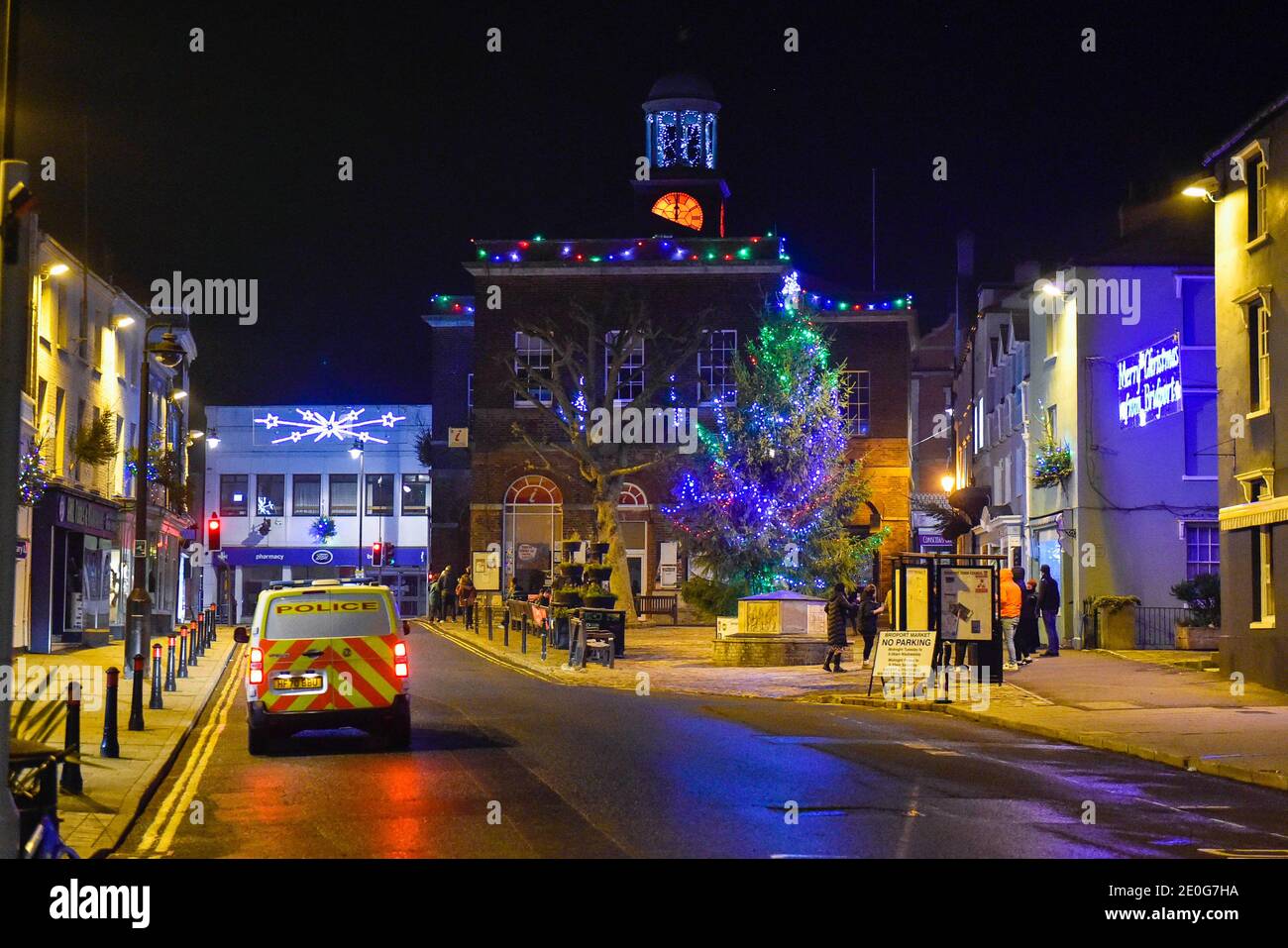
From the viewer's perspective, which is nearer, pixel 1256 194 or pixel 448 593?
pixel 1256 194

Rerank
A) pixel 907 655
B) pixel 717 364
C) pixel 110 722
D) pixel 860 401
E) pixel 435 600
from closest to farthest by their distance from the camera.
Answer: pixel 110 722 < pixel 907 655 < pixel 435 600 < pixel 717 364 < pixel 860 401

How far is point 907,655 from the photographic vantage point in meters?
23.9

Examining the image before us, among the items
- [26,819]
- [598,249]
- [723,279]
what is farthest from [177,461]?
[26,819]

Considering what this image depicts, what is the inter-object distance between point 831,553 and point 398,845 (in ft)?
117

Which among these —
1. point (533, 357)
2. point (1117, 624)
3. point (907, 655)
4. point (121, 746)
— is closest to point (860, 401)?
point (533, 357)

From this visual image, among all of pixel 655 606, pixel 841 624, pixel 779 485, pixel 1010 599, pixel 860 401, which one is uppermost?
pixel 860 401

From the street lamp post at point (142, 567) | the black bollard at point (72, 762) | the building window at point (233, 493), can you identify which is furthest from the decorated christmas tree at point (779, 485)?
the building window at point (233, 493)

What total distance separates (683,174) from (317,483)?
26.9 meters

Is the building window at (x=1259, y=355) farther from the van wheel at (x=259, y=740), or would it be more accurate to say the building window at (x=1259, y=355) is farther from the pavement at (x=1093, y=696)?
the van wheel at (x=259, y=740)

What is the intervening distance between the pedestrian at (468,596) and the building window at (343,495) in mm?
27885

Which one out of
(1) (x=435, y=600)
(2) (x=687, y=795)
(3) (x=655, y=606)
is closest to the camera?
(2) (x=687, y=795)

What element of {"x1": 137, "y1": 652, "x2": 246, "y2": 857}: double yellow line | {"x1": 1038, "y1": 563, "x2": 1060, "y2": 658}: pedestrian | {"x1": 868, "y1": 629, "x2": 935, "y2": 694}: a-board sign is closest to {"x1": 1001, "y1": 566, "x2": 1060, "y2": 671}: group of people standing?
{"x1": 1038, "y1": 563, "x2": 1060, "y2": 658}: pedestrian

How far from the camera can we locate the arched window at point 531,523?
58312 mm

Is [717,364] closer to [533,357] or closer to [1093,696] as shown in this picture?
[533,357]
